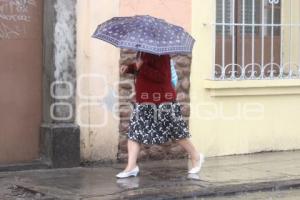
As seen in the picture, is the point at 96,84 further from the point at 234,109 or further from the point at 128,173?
the point at 234,109

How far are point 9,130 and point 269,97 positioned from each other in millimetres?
3772

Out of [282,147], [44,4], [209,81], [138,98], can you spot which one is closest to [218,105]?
[209,81]

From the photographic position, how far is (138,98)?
800cm

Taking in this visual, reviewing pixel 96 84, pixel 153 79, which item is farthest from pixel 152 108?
pixel 96 84

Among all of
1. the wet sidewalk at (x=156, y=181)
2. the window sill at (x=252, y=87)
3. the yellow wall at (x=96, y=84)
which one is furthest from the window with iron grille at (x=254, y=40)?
the yellow wall at (x=96, y=84)

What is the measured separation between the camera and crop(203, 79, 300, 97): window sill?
9703 mm

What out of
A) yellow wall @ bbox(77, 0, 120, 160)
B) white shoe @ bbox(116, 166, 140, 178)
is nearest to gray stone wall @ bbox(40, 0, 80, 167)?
yellow wall @ bbox(77, 0, 120, 160)

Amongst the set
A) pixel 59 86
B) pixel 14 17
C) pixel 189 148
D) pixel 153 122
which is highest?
pixel 14 17

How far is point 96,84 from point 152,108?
1137mm

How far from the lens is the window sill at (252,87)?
31.8 ft

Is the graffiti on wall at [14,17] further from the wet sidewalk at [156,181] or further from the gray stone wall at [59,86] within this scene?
the wet sidewalk at [156,181]

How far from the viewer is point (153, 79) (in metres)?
7.90

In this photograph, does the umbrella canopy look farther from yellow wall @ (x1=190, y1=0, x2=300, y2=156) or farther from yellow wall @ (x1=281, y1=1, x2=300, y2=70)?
yellow wall @ (x1=281, y1=1, x2=300, y2=70)

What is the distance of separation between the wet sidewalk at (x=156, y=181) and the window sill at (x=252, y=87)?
966mm
